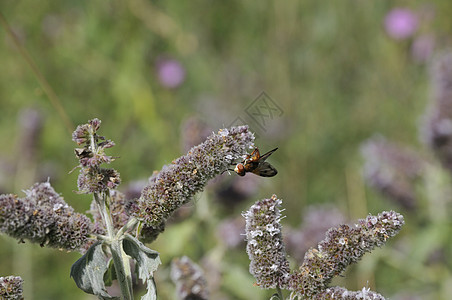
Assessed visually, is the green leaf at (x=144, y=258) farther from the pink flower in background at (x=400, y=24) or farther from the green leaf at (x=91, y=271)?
the pink flower in background at (x=400, y=24)

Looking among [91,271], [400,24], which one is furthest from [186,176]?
[400,24]

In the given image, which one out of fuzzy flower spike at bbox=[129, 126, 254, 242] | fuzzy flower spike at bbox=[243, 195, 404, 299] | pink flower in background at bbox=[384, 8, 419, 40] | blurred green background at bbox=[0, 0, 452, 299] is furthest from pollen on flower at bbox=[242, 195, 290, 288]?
pink flower in background at bbox=[384, 8, 419, 40]

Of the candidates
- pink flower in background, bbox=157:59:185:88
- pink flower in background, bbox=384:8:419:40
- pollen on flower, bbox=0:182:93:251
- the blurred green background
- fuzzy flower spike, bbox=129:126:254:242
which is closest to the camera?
pollen on flower, bbox=0:182:93:251

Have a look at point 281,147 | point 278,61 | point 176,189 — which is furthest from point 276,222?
point 278,61

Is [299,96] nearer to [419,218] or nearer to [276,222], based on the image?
[419,218]

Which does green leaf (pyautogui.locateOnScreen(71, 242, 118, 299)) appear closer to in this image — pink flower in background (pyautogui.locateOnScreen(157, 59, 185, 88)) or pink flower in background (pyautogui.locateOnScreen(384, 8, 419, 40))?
pink flower in background (pyautogui.locateOnScreen(157, 59, 185, 88))

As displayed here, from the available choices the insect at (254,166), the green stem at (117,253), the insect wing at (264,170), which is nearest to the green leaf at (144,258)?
the green stem at (117,253)
